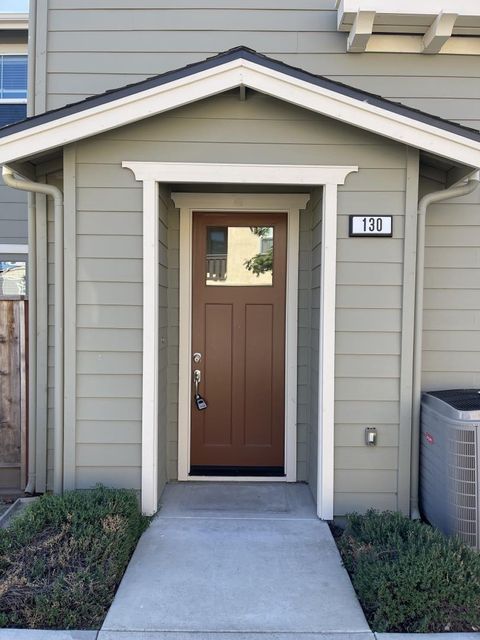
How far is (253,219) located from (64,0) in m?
2.31

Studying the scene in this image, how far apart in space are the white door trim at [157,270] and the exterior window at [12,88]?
3714mm

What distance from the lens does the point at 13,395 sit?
4219 millimetres

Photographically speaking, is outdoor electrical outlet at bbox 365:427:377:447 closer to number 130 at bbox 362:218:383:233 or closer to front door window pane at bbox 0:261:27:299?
number 130 at bbox 362:218:383:233

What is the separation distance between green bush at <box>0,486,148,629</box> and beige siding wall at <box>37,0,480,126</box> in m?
3.10

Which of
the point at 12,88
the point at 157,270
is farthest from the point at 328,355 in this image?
the point at 12,88

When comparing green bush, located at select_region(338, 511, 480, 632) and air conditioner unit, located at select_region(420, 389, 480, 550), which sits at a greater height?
air conditioner unit, located at select_region(420, 389, 480, 550)

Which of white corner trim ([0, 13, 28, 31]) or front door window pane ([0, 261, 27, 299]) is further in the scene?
front door window pane ([0, 261, 27, 299])

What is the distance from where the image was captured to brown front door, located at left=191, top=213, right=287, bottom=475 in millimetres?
4449

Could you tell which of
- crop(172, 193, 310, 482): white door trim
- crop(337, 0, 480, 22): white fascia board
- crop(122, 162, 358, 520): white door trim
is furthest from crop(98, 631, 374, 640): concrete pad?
crop(337, 0, 480, 22): white fascia board

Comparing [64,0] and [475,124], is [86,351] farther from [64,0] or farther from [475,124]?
[475,124]

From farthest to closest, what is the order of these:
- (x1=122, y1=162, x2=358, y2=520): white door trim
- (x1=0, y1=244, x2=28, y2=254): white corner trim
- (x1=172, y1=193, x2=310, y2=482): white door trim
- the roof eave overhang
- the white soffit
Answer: (x1=0, y1=244, x2=28, y2=254): white corner trim
(x1=172, y1=193, x2=310, y2=482): white door trim
the white soffit
(x1=122, y1=162, x2=358, y2=520): white door trim
the roof eave overhang

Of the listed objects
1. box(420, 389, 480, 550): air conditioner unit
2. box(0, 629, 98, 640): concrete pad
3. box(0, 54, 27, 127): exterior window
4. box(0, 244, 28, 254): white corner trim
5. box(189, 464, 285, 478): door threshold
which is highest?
box(0, 54, 27, 127): exterior window

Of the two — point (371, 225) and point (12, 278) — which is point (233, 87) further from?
point (12, 278)

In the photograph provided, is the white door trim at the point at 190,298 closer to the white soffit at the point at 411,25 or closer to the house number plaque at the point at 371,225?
the house number plaque at the point at 371,225
